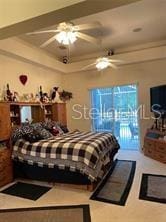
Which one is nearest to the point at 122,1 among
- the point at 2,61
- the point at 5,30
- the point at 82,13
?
the point at 82,13

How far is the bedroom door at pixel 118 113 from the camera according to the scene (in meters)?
6.36

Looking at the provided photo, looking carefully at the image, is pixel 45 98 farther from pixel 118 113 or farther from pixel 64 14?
pixel 64 14

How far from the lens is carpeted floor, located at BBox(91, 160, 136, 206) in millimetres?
3184

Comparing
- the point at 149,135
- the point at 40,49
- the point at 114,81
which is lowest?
the point at 149,135

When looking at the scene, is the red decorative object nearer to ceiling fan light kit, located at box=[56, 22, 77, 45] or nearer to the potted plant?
the potted plant

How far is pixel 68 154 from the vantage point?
3.57 metres

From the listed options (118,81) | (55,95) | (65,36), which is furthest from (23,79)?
(118,81)

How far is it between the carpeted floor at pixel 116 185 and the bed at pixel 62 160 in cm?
18

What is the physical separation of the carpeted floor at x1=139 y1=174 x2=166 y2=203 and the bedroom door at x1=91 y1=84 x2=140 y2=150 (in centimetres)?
245

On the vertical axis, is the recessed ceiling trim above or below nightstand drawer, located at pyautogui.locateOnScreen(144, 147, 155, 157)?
above

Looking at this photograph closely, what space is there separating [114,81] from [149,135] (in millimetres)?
2017

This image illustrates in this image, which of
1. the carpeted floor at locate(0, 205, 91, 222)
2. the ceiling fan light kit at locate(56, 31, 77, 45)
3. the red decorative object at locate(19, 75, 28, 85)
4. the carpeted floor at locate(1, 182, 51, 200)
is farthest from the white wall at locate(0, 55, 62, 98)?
the carpeted floor at locate(0, 205, 91, 222)

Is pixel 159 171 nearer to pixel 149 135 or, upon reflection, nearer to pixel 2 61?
pixel 149 135

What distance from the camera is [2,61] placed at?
15.1ft
